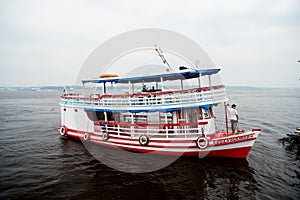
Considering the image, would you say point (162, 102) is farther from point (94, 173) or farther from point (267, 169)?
point (267, 169)

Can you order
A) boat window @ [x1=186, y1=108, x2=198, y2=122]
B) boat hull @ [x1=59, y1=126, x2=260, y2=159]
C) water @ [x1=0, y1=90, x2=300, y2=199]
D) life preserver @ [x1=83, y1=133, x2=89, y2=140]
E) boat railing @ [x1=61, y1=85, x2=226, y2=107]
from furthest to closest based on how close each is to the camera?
life preserver @ [x1=83, y1=133, x2=89, y2=140] < boat window @ [x1=186, y1=108, x2=198, y2=122] < boat railing @ [x1=61, y1=85, x2=226, y2=107] < boat hull @ [x1=59, y1=126, x2=260, y2=159] < water @ [x1=0, y1=90, x2=300, y2=199]

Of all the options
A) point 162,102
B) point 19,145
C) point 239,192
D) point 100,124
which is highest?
point 162,102

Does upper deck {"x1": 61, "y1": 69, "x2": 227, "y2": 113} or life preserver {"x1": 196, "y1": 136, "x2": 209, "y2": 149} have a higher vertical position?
upper deck {"x1": 61, "y1": 69, "x2": 227, "y2": 113}

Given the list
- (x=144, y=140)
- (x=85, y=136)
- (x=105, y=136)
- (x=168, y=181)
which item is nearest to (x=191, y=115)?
(x=144, y=140)

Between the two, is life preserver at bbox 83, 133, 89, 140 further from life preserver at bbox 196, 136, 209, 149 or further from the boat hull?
life preserver at bbox 196, 136, 209, 149

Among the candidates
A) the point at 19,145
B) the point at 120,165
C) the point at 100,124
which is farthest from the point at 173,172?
the point at 19,145

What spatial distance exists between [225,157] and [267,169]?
2.46m

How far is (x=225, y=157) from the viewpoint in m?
11.9

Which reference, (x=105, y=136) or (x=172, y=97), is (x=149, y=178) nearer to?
(x=172, y=97)

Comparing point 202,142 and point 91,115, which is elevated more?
point 91,115

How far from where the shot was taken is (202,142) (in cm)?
1127

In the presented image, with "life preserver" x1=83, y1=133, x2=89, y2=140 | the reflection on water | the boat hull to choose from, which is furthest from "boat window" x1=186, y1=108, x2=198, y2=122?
"life preserver" x1=83, y1=133, x2=89, y2=140

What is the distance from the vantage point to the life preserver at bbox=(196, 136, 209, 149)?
440 inches

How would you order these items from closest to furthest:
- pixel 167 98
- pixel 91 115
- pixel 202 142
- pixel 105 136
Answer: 1. pixel 202 142
2. pixel 167 98
3. pixel 105 136
4. pixel 91 115
